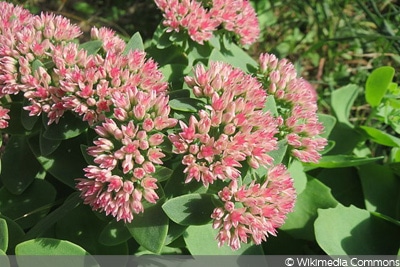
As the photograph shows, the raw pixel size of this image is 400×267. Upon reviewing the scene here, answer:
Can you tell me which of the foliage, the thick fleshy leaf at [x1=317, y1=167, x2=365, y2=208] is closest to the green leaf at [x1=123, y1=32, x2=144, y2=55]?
the foliage

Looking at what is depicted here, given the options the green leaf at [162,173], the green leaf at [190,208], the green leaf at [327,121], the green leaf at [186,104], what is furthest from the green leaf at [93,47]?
the green leaf at [327,121]

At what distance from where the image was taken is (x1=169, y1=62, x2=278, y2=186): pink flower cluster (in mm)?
1446

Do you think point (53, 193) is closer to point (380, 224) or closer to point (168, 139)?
point (168, 139)

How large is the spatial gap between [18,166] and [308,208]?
41.4 inches

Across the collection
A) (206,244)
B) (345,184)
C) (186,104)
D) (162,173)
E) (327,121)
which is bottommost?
A: (345,184)

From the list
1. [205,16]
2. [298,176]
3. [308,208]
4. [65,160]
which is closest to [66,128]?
[65,160]

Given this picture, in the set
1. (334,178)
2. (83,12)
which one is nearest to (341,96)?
(334,178)

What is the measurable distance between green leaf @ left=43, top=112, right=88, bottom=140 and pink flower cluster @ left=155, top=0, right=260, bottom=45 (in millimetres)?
512

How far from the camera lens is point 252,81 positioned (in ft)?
5.27

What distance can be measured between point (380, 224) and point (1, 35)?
1472mm

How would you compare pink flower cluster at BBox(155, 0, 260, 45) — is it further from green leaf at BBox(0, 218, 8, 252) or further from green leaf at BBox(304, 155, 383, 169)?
green leaf at BBox(0, 218, 8, 252)

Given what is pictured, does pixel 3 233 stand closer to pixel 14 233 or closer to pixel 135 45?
pixel 14 233

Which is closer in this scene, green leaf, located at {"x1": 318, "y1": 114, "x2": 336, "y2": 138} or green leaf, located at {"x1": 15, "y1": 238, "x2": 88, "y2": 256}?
green leaf, located at {"x1": 15, "y1": 238, "x2": 88, "y2": 256}

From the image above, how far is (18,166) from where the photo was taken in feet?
5.89
